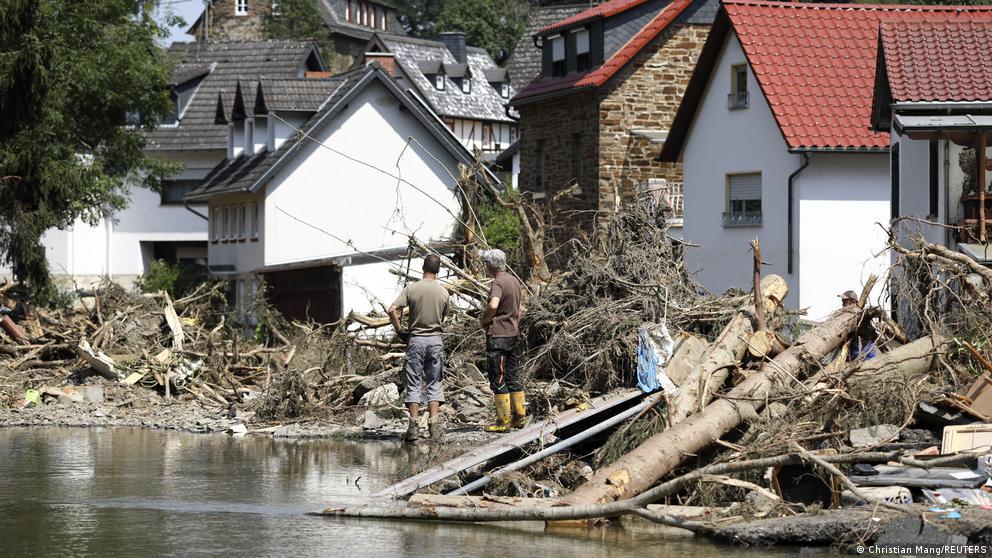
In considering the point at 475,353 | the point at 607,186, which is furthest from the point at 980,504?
the point at 607,186

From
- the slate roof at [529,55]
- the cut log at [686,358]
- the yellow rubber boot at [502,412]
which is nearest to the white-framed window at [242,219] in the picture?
the slate roof at [529,55]

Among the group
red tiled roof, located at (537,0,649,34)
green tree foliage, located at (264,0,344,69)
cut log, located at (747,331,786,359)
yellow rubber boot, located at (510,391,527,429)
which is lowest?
yellow rubber boot, located at (510,391,527,429)

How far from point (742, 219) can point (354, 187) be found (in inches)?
569

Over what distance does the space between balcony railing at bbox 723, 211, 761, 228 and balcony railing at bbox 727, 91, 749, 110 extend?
251cm

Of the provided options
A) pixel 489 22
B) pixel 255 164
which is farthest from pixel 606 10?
pixel 489 22

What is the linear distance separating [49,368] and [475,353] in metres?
8.99

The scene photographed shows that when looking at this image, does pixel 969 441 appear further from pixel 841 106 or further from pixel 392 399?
pixel 841 106

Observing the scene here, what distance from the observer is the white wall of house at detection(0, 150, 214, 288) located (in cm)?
5831

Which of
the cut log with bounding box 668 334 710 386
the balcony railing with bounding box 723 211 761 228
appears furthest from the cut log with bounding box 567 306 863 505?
the balcony railing with bounding box 723 211 761 228

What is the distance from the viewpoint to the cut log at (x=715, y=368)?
12.3 m

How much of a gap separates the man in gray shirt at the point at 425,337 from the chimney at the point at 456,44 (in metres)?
66.1

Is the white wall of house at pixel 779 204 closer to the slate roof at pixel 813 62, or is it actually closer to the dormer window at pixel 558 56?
the slate roof at pixel 813 62

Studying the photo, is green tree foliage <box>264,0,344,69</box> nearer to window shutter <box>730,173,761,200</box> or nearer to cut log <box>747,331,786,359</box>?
window shutter <box>730,173,761,200</box>

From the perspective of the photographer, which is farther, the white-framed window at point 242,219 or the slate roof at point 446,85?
the slate roof at point 446,85
